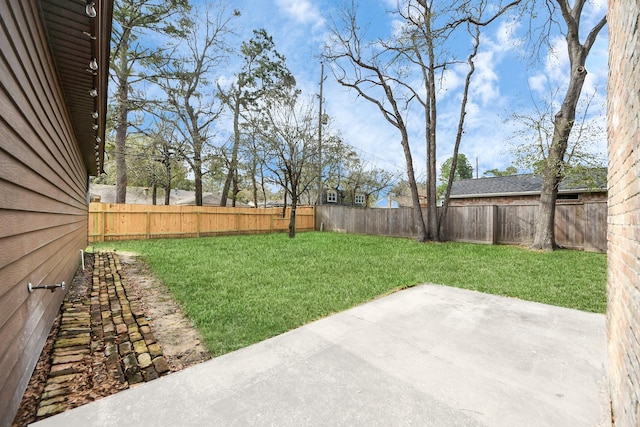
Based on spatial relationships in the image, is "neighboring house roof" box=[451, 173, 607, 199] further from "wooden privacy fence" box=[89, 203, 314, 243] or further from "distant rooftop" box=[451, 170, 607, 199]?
"wooden privacy fence" box=[89, 203, 314, 243]

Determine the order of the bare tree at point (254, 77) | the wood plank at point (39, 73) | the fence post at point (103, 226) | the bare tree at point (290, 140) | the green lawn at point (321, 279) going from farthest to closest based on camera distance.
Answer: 1. the bare tree at point (254, 77)
2. the bare tree at point (290, 140)
3. the fence post at point (103, 226)
4. the green lawn at point (321, 279)
5. the wood plank at point (39, 73)

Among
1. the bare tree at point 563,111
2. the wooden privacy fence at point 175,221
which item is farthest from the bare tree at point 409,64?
the wooden privacy fence at point 175,221

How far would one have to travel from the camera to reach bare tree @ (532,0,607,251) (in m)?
6.97

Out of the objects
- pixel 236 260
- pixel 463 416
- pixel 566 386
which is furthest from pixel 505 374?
pixel 236 260

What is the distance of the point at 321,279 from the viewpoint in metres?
4.48

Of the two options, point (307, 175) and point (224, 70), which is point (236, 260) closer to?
point (307, 175)

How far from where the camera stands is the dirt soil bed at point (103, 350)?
1.61m

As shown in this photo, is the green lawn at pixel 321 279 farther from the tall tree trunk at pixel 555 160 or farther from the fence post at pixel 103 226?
the fence post at pixel 103 226

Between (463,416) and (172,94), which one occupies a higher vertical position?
(172,94)

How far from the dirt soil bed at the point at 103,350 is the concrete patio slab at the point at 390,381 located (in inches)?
7.8

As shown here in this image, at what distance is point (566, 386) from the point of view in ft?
5.53

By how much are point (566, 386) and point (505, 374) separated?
1.01 feet

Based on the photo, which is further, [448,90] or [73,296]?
[448,90]

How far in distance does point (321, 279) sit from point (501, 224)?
24.0 ft
